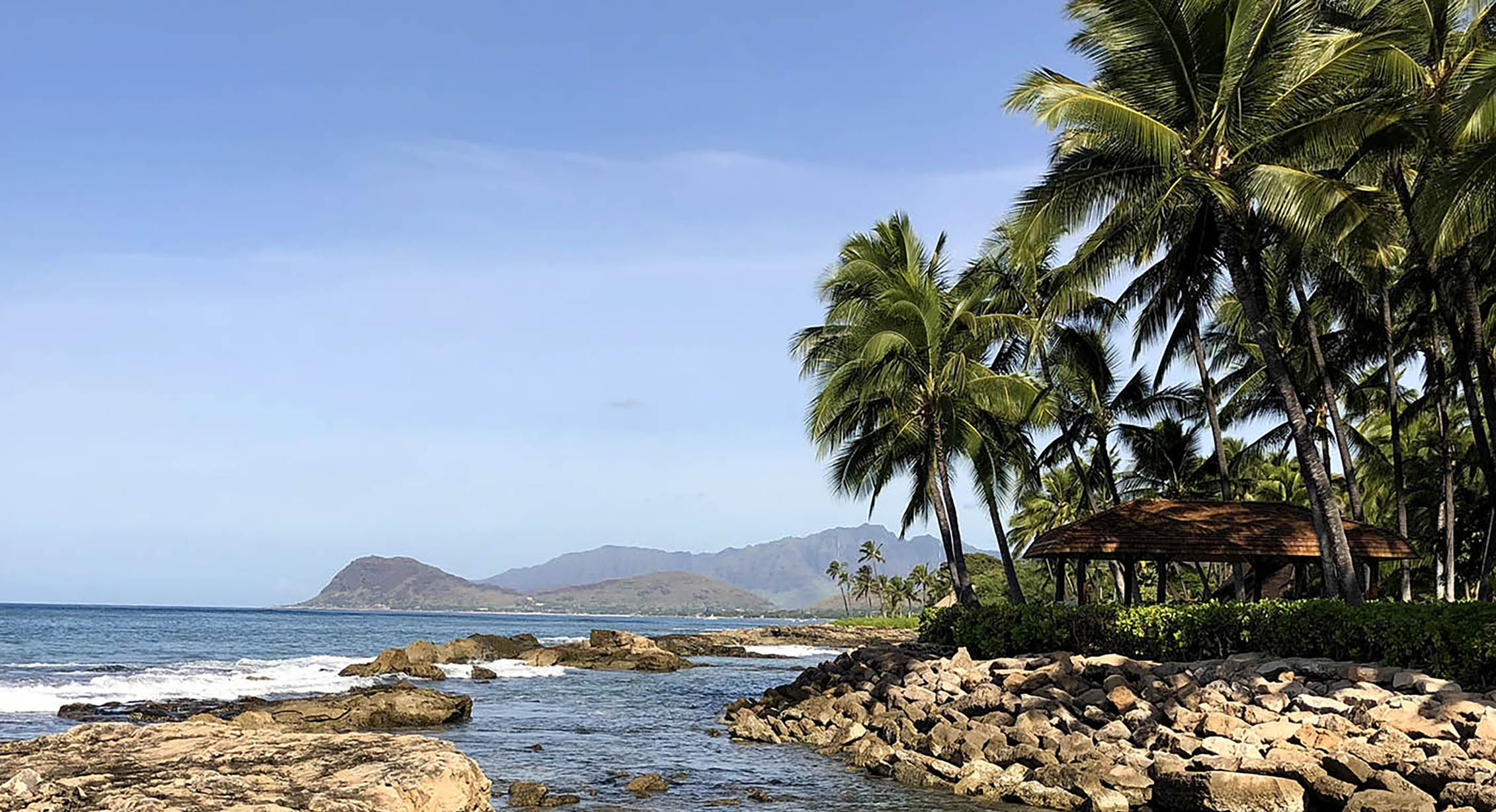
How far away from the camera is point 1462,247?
16.9 metres

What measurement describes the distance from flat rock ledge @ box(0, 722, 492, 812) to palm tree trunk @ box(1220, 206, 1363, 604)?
14.5 metres

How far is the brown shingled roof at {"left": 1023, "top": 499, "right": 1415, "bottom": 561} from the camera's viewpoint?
20.6 meters

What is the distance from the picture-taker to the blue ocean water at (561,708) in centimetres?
1486

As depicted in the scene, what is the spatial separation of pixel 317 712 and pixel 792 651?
39157mm

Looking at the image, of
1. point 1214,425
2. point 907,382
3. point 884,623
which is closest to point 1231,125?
point 907,382

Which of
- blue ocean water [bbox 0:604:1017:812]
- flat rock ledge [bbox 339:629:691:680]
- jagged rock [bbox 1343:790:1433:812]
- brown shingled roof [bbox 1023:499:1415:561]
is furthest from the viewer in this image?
flat rock ledge [bbox 339:629:691:680]

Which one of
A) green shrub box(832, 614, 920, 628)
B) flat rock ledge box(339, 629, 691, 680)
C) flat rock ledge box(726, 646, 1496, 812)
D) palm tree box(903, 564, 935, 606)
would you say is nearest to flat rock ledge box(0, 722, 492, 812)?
flat rock ledge box(726, 646, 1496, 812)

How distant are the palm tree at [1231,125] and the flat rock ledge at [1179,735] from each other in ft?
10.6

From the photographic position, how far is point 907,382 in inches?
1027

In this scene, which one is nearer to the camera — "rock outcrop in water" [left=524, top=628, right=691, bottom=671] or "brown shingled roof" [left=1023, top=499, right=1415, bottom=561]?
"brown shingled roof" [left=1023, top=499, right=1415, bottom=561]

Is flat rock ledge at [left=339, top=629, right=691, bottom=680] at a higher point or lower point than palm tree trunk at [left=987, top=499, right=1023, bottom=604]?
lower

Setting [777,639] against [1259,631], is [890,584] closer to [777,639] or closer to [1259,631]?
[777,639]

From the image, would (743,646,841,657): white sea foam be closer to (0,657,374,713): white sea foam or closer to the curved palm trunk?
(0,657,374,713): white sea foam

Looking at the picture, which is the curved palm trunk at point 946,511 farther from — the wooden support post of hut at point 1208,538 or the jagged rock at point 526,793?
the jagged rock at point 526,793
